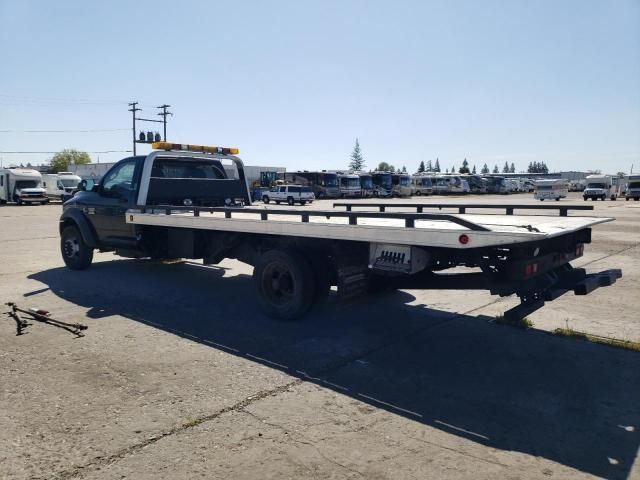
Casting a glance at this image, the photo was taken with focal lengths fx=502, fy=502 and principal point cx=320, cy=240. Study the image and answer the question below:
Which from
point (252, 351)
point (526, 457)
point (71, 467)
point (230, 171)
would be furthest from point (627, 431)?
point (230, 171)

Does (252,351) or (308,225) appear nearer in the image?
(252,351)

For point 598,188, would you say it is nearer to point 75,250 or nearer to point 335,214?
point 75,250

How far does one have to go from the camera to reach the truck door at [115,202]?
8297 mm

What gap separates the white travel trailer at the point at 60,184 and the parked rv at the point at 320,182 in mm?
18475

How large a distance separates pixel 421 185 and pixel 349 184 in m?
13.6

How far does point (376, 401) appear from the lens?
3.90 metres

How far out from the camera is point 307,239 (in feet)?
19.2

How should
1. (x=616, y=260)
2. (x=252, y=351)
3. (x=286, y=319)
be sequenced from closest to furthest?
(x=252, y=351) → (x=286, y=319) → (x=616, y=260)

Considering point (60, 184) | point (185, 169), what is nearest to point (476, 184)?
point (60, 184)

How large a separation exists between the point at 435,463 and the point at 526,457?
59cm

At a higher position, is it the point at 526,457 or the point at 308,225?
the point at 308,225

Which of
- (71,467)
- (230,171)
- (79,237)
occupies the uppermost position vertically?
(230,171)

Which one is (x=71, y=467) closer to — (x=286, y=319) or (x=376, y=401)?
(x=376, y=401)

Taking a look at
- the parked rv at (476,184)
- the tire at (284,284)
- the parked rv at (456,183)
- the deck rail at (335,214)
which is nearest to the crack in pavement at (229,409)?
the tire at (284,284)
